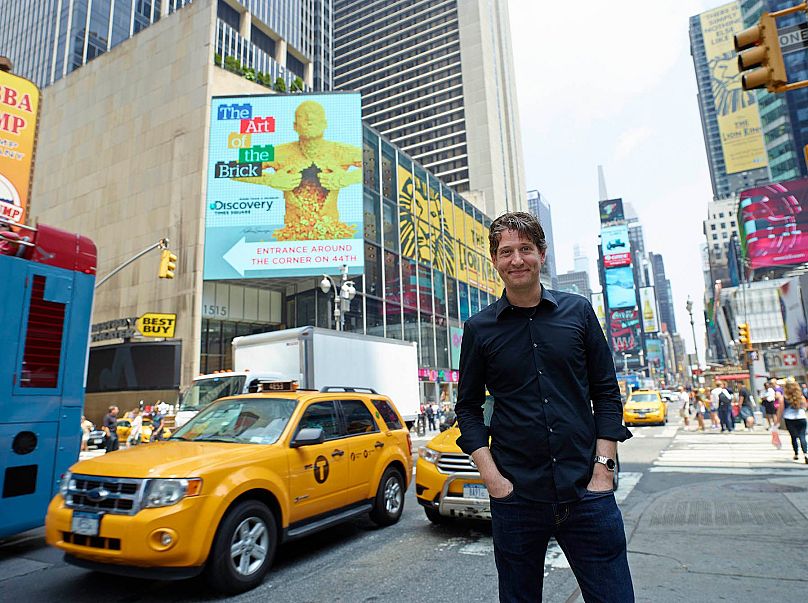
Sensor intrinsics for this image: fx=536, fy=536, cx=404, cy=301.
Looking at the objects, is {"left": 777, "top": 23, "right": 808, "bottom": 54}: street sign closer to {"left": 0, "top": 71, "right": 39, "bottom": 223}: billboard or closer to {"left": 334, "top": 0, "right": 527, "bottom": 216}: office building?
{"left": 0, "top": 71, "right": 39, "bottom": 223}: billboard

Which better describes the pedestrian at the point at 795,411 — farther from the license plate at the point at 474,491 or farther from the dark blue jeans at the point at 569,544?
the dark blue jeans at the point at 569,544

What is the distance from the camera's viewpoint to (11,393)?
19.0 ft

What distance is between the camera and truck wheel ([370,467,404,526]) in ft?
22.3

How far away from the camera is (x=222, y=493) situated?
14.7ft

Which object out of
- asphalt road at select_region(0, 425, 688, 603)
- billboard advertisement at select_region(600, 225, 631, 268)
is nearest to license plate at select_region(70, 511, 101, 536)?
asphalt road at select_region(0, 425, 688, 603)

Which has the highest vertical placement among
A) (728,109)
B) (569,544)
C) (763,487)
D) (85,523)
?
(728,109)

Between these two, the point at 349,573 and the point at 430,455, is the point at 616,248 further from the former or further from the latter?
the point at 349,573

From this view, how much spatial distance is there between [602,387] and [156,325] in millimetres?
32115

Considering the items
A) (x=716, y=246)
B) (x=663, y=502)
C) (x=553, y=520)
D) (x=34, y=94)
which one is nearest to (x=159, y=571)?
(x=553, y=520)

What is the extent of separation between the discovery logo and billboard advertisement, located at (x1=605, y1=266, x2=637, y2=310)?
13097cm

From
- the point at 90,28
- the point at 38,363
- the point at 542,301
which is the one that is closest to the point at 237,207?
the point at 38,363

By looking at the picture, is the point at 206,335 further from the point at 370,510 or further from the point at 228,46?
the point at 228,46

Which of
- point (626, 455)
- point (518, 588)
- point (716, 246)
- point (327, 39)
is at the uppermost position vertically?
point (327, 39)

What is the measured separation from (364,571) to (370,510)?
1615mm
